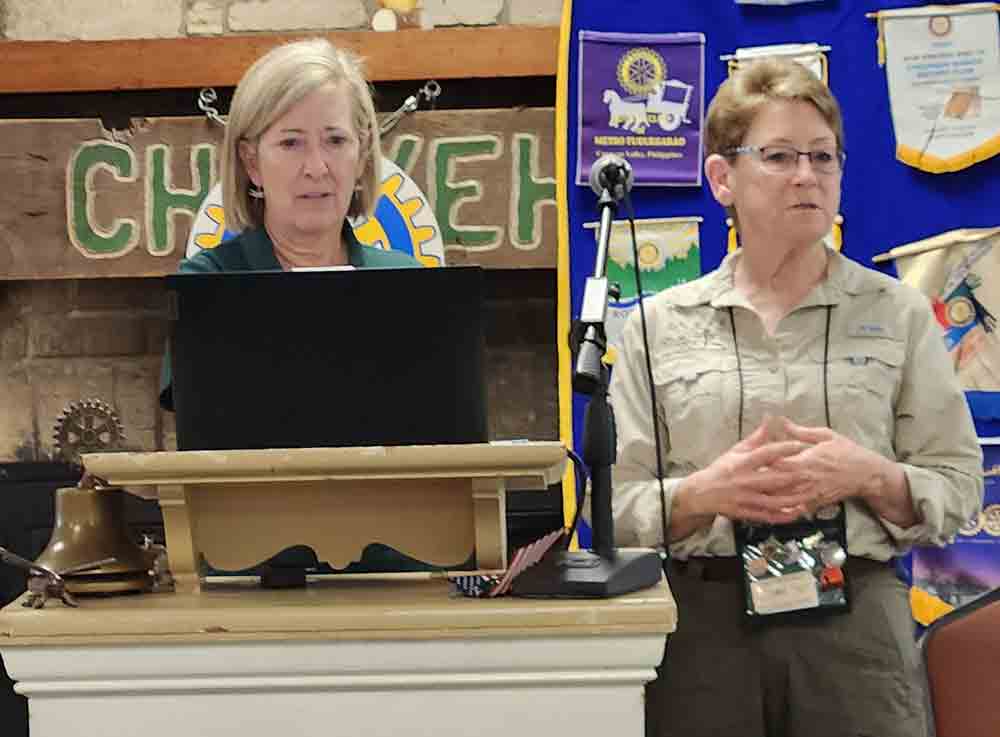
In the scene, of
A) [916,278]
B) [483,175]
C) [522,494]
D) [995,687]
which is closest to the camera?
[995,687]

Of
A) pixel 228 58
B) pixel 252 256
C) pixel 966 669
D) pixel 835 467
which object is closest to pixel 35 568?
pixel 252 256

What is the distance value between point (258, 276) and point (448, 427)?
0.83ft

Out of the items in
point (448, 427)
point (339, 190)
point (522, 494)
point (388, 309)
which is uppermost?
point (339, 190)

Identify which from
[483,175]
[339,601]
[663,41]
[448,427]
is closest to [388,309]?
[448,427]

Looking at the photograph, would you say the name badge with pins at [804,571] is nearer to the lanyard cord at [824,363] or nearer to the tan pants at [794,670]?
the tan pants at [794,670]

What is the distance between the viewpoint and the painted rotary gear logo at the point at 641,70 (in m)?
3.28

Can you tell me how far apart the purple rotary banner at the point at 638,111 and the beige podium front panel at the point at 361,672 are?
206cm

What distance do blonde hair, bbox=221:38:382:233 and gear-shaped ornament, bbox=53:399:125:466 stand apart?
4.79 ft

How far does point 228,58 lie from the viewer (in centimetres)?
370

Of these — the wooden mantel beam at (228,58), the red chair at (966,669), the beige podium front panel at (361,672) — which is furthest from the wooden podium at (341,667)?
the wooden mantel beam at (228,58)

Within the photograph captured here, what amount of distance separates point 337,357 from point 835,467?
77cm

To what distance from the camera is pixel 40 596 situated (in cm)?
144

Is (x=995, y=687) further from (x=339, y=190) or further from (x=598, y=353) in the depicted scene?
(x=339, y=190)

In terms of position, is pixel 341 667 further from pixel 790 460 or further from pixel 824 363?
pixel 824 363
